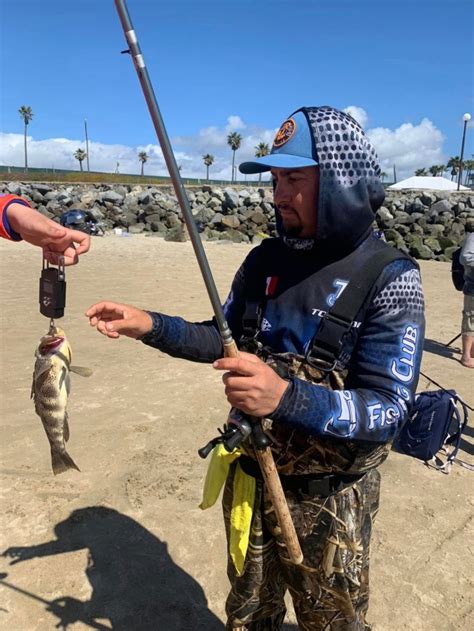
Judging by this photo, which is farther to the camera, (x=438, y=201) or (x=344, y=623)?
(x=438, y=201)

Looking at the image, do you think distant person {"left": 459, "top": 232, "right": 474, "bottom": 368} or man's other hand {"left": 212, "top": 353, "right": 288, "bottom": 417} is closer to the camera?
man's other hand {"left": 212, "top": 353, "right": 288, "bottom": 417}

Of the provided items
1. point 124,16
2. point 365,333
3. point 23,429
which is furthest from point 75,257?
point 23,429

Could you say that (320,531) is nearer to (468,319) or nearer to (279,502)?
(279,502)

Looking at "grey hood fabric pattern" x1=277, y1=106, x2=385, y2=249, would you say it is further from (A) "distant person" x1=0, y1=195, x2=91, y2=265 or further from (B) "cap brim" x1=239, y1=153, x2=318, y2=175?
(A) "distant person" x1=0, y1=195, x2=91, y2=265

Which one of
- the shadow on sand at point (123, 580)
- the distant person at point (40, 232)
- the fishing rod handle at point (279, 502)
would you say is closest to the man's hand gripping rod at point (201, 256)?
the fishing rod handle at point (279, 502)

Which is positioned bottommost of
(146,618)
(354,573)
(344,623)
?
(146,618)

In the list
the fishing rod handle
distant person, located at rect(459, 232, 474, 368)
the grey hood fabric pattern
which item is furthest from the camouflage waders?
distant person, located at rect(459, 232, 474, 368)

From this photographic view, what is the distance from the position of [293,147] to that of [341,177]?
24 centimetres

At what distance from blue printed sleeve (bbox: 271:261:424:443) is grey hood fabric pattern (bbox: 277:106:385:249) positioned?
0.24 metres

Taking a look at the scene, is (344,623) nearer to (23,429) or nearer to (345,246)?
(345,246)

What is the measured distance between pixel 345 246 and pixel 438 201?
31.5 meters

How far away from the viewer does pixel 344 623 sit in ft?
7.70

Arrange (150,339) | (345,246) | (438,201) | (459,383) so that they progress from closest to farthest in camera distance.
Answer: (345,246), (150,339), (459,383), (438,201)

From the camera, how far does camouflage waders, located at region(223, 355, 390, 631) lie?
7.16ft
